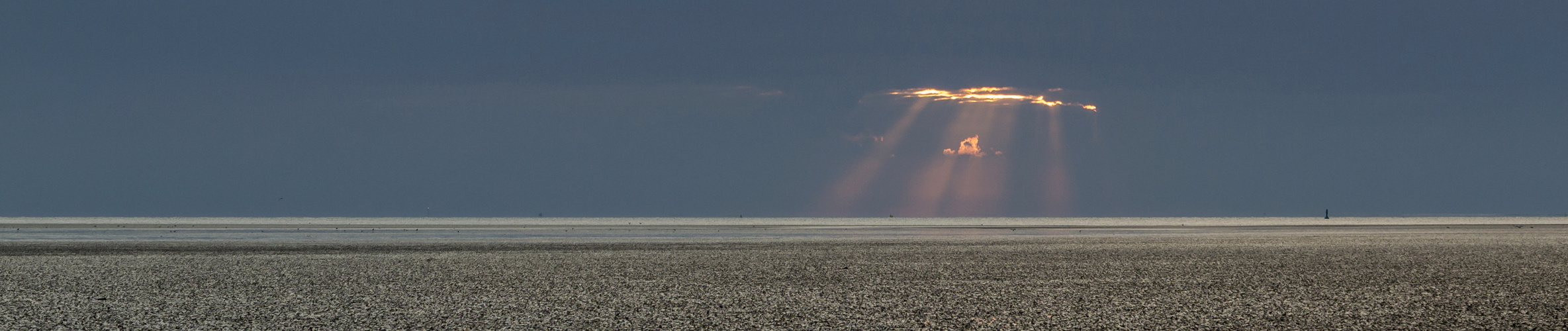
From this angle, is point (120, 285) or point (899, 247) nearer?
point (120, 285)

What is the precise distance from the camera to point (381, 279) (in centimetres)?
1308

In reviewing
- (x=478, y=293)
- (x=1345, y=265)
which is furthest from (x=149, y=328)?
(x=1345, y=265)

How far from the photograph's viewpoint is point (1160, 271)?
14250 mm

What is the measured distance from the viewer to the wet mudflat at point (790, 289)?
897cm

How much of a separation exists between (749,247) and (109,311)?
1335 cm

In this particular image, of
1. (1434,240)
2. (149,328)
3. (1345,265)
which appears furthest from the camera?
(1434,240)

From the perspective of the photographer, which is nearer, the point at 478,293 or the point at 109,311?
the point at 109,311

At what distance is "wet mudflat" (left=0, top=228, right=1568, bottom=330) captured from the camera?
8969 mm

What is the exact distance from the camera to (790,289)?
1180 cm

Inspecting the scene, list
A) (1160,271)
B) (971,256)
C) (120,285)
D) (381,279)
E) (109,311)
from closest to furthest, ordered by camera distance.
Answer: (109,311) → (120,285) → (381,279) → (1160,271) → (971,256)

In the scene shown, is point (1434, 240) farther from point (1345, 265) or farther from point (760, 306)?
point (760, 306)

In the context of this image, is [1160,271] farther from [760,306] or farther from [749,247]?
[749,247]

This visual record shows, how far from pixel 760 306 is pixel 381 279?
20.3 ft

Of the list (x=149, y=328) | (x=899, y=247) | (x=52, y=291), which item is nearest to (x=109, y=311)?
(x=149, y=328)
